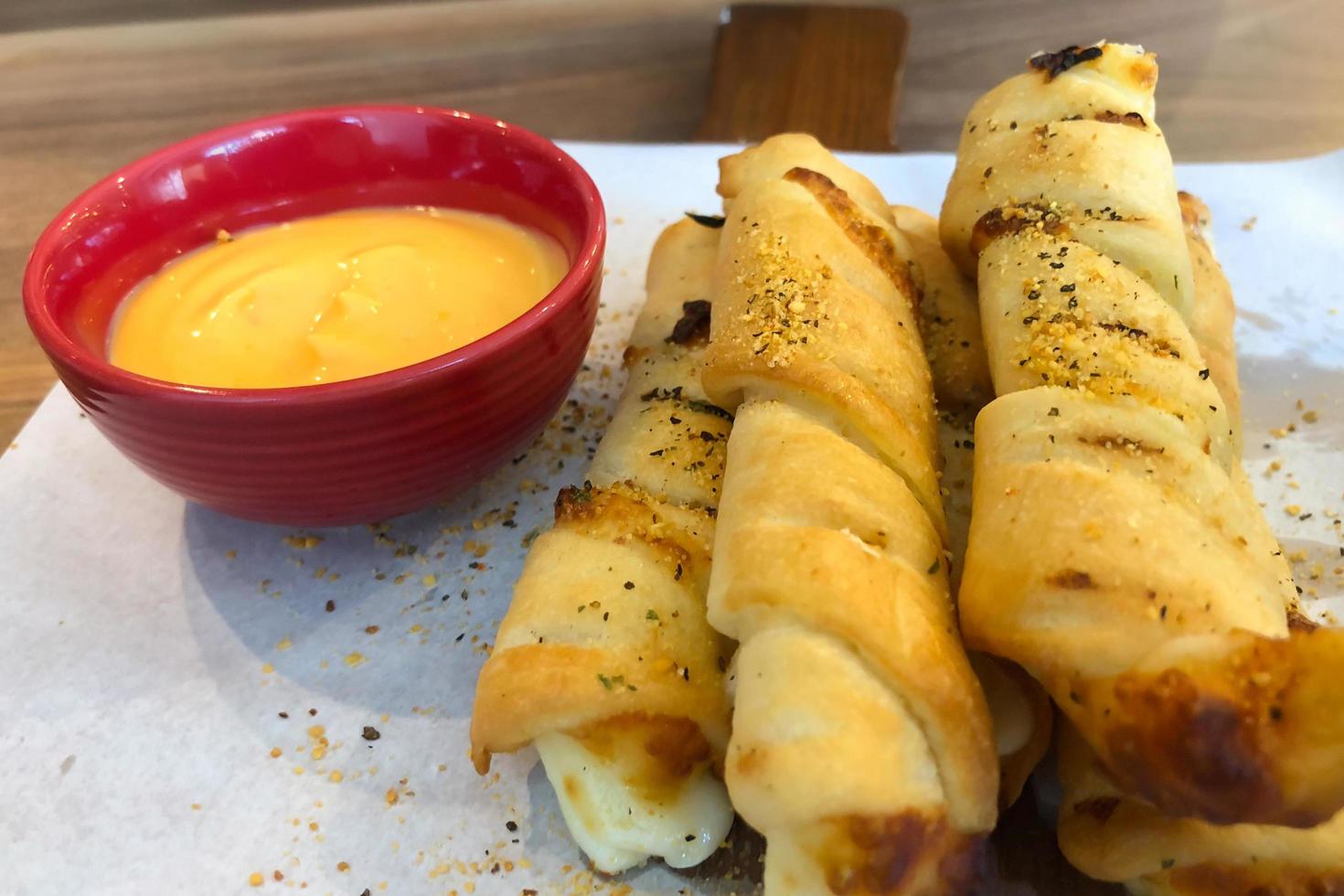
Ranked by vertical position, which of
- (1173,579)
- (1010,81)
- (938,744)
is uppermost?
(1010,81)

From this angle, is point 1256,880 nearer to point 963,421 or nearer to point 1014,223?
point 963,421

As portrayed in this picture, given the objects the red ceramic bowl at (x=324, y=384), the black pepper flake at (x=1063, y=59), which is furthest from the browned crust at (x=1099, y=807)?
the black pepper flake at (x=1063, y=59)

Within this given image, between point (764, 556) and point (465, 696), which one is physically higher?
point (764, 556)

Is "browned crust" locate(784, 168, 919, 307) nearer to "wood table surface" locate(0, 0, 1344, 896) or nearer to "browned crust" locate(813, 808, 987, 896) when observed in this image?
"browned crust" locate(813, 808, 987, 896)

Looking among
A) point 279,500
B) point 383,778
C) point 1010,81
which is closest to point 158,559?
point 279,500

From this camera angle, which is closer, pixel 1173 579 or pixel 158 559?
pixel 1173 579

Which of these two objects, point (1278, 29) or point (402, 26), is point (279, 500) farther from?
point (1278, 29)
